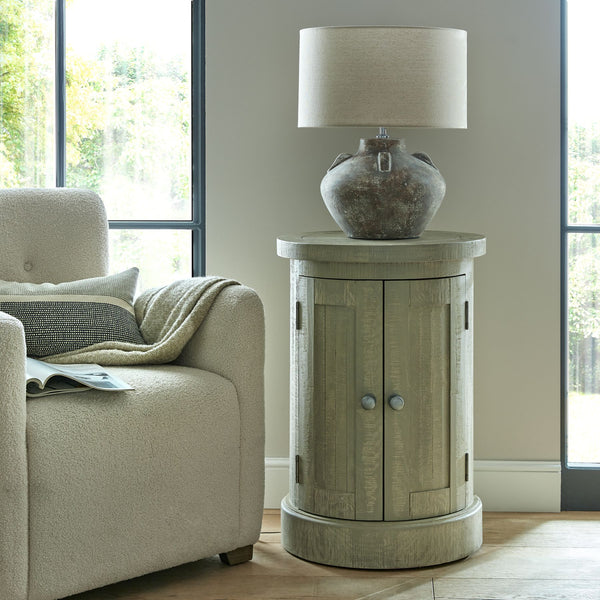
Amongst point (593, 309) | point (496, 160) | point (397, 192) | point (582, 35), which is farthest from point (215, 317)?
point (582, 35)

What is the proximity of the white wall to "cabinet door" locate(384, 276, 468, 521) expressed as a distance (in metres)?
0.51

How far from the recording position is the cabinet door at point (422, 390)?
241 centimetres

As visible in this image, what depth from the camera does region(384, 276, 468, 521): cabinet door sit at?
241cm

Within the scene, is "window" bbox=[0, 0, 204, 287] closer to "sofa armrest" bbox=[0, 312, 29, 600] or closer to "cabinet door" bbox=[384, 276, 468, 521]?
"cabinet door" bbox=[384, 276, 468, 521]

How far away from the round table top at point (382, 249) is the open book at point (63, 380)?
0.54 meters

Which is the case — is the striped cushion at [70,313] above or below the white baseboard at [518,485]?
above

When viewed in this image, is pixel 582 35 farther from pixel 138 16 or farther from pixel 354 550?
pixel 354 550

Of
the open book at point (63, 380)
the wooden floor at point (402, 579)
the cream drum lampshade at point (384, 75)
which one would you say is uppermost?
the cream drum lampshade at point (384, 75)

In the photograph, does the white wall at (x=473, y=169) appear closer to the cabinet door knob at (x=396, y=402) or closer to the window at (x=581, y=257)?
the window at (x=581, y=257)

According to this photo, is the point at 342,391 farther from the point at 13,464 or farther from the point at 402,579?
the point at 13,464

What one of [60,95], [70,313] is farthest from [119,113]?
[70,313]

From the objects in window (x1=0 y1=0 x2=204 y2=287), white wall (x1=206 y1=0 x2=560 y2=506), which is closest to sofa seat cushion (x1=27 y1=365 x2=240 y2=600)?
white wall (x1=206 y1=0 x2=560 y2=506)

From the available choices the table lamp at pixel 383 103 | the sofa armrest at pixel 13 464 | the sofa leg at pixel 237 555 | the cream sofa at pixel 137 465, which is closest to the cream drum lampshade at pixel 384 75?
the table lamp at pixel 383 103

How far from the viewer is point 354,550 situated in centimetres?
244
